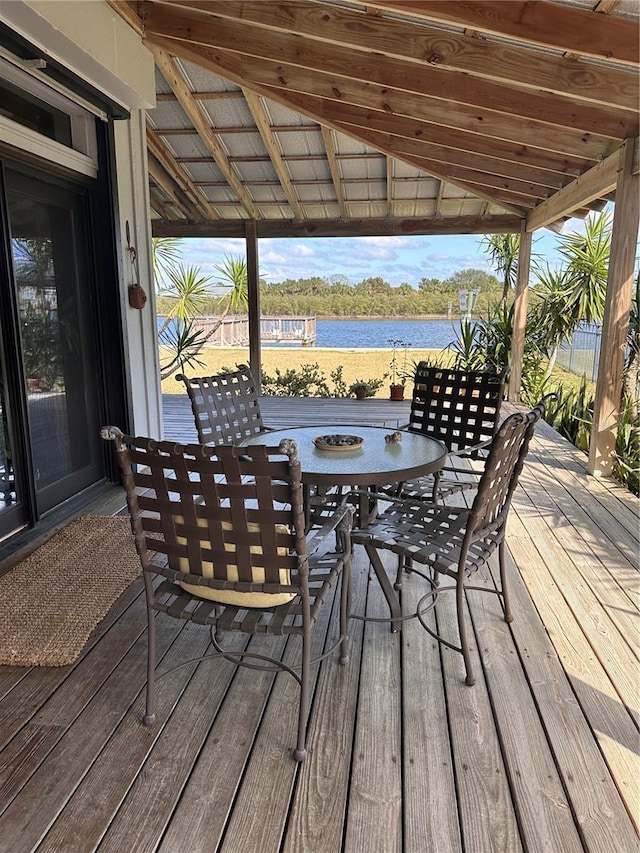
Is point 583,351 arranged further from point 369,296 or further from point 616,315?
point 369,296

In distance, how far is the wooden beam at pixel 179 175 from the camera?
671 centimetres

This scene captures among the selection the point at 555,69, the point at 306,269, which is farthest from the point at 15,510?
the point at 306,269

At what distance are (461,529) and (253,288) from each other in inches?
277

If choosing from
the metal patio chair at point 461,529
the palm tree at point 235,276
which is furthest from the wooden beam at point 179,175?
the metal patio chair at point 461,529

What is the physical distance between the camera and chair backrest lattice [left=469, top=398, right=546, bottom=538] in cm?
191

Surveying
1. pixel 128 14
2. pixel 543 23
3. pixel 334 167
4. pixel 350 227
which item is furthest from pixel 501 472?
pixel 350 227

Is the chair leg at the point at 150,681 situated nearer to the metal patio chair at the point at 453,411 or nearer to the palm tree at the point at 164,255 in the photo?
the metal patio chair at the point at 453,411

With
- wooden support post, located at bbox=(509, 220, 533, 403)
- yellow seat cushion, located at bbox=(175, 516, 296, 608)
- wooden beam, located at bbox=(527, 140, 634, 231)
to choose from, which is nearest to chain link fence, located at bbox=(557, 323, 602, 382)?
wooden support post, located at bbox=(509, 220, 533, 403)

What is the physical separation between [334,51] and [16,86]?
201cm

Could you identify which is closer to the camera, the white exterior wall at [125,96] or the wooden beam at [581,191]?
the white exterior wall at [125,96]

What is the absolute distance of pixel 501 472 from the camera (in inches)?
80.3

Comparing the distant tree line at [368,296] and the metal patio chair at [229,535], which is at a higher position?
the distant tree line at [368,296]

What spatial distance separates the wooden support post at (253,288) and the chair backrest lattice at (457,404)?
213 inches

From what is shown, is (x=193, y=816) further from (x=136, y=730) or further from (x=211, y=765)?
(x=136, y=730)
